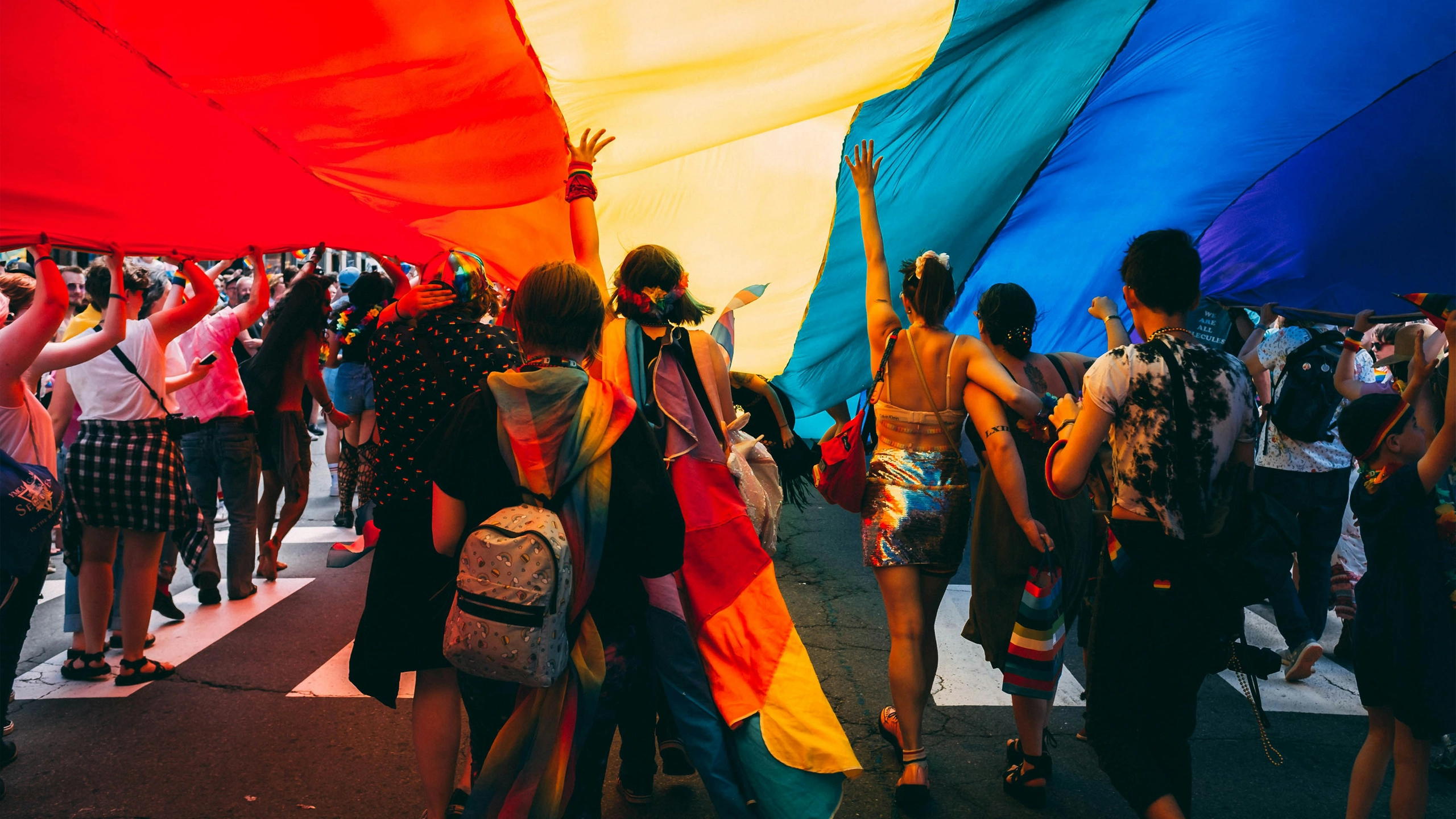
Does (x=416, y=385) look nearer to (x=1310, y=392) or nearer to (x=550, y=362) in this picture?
(x=550, y=362)

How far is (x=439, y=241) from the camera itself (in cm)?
460

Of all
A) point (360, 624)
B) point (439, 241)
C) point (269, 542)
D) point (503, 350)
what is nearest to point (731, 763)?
point (360, 624)

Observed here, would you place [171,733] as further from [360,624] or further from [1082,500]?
[1082,500]

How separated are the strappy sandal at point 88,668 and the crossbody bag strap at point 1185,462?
16.3 ft

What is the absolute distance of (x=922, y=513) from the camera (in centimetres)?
316

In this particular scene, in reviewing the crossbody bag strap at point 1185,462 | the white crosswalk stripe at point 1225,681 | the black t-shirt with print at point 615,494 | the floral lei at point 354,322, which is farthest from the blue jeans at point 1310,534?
the floral lei at point 354,322

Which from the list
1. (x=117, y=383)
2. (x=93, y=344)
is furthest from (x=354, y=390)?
(x=93, y=344)

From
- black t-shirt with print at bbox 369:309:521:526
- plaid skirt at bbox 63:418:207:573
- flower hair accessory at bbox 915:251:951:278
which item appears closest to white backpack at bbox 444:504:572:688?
black t-shirt with print at bbox 369:309:521:526

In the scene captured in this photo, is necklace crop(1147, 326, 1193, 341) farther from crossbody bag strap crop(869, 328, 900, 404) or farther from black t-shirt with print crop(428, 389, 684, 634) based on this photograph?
black t-shirt with print crop(428, 389, 684, 634)

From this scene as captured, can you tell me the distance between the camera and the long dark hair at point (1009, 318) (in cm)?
337

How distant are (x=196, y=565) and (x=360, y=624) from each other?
3.11 m

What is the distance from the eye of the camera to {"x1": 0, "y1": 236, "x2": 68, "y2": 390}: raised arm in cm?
302

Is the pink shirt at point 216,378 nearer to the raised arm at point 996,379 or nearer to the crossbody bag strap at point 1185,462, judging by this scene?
the raised arm at point 996,379

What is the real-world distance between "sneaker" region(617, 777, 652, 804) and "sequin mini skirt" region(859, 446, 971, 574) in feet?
3.92
